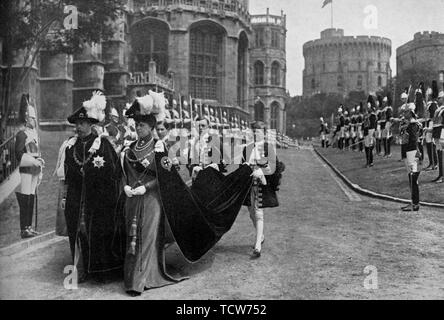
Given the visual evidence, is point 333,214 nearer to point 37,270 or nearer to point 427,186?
point 427,186

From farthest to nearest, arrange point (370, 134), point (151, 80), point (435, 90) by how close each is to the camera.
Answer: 1. point (151, 80)
2. point (370, 134)
3. point (435, 90)

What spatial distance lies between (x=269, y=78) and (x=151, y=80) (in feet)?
120

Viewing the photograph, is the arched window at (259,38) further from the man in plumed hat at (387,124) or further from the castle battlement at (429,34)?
the castle battlement at (429,34)

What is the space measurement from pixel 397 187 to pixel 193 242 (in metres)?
8.94

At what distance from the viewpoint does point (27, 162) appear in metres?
8.23

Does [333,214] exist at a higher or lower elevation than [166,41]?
lower

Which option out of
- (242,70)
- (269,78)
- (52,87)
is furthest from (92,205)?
(269,78)

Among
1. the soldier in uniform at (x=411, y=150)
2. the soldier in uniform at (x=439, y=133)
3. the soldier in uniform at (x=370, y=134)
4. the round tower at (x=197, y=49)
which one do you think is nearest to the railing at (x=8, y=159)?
the soldier in uniform at (x=411, y=150)

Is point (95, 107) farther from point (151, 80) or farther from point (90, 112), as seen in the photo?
point (151, 80)

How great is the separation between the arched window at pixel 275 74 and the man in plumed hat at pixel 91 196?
55549 mm

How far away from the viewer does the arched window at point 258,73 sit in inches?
2384

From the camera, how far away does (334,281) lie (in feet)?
21.4

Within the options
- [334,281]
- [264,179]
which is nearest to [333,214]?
[264,179]

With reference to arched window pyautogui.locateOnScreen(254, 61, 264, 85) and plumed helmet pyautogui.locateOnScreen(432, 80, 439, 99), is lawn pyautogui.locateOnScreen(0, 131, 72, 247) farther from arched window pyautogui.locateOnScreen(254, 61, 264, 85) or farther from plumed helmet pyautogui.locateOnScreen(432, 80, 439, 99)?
arched window pyautogui.locateOnScreen(254, 61, 264, 85)
